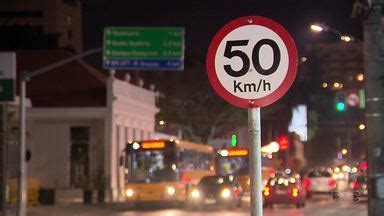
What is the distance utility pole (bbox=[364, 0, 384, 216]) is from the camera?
8.52m

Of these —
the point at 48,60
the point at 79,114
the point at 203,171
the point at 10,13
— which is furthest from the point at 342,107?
the point at 10,13

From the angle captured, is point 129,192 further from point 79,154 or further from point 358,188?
point 358,188

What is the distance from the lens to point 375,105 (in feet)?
28.1

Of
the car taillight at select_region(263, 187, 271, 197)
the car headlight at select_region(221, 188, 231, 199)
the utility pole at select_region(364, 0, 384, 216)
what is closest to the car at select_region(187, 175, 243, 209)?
the car headlight at select_region(221, 188, 231, 199)

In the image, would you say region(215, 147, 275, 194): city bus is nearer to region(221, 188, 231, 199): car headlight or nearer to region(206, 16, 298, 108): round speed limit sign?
region(221, 188, 231, 199): car headlight

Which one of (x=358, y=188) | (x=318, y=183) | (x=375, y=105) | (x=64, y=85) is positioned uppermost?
(x=64, y=85)

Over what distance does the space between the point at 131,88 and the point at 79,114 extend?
5.62 metres

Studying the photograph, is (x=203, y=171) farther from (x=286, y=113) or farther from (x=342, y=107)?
(x=286, y=113)

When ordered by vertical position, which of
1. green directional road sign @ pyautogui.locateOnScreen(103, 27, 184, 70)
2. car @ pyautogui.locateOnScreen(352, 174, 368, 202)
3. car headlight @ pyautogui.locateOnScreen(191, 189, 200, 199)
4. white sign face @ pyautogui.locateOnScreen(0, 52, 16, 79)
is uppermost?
green directional road sign @ pyautogui.locateOnScreen(103, 27, 184, 70)

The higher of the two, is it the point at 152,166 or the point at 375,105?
the point at 375,105

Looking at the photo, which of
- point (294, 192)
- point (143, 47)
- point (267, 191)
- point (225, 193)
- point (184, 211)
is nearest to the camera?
point (143, 47)

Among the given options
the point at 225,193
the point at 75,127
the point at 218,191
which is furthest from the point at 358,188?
the point at 75,127

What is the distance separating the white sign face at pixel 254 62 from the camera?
561 centimetres

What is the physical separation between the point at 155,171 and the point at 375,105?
29.0 m
